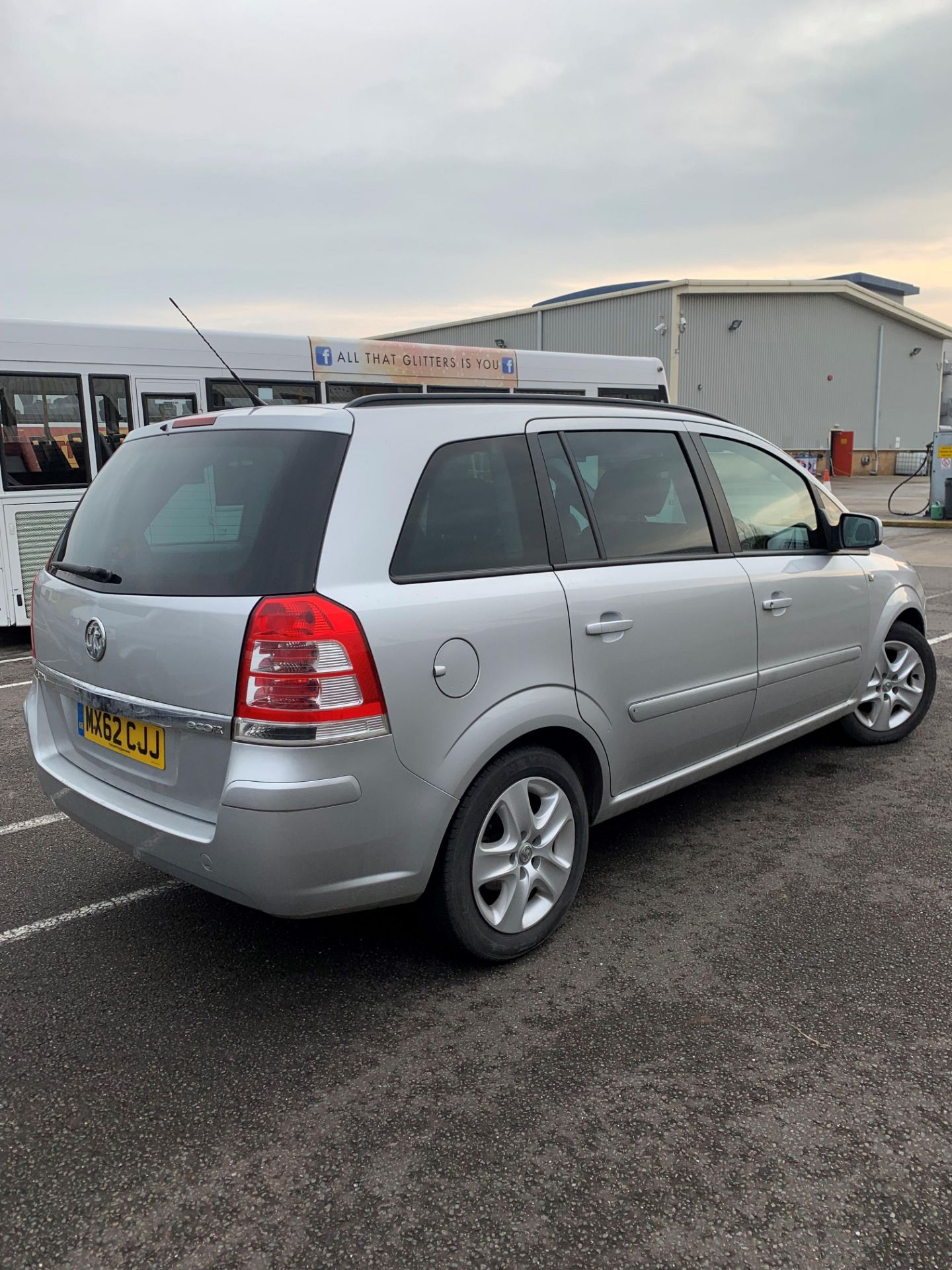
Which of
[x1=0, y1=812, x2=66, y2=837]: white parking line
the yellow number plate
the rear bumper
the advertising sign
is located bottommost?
[x1=0, y1=812, x2=66, y2=837]: white parking line

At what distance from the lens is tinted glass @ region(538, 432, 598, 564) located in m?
3.19

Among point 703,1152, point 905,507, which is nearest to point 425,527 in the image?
point 703,1152

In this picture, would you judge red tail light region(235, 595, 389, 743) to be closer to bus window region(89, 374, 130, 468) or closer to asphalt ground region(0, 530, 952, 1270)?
asphalt ground region(0, 530, 952, 1270)

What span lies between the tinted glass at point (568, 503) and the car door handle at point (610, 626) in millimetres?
226

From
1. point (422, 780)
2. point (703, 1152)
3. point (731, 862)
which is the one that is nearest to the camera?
point (703, 1152)

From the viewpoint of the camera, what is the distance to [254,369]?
9.09 metres

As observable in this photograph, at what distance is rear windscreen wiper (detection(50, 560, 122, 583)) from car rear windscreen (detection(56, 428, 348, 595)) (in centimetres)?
1

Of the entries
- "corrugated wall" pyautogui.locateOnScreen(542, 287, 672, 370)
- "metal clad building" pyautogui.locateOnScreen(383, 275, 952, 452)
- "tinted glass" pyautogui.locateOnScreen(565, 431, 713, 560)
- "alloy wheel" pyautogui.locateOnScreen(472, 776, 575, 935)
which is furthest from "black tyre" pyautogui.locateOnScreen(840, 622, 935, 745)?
"corrugated wall" pyautogui.locateOnScreen(542, 287, 672, 370)

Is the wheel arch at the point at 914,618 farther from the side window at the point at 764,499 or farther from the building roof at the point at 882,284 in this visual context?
the building roof at the point at 882,284

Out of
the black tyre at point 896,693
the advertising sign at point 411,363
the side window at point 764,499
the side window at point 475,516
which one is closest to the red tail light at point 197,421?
the side window at point 475,516

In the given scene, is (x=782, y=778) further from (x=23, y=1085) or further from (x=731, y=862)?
(x=23, y=1085)

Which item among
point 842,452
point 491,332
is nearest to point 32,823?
point 491,332

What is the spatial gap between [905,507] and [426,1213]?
26.3 metres

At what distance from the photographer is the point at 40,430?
8383 mm
